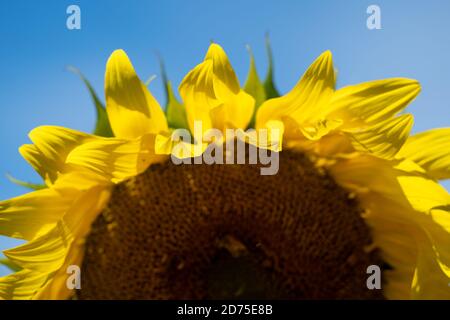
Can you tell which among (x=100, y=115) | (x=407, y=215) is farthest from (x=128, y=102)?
(x=407, y=215)

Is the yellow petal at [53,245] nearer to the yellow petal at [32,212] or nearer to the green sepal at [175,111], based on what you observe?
the yellow petal at [32,212]

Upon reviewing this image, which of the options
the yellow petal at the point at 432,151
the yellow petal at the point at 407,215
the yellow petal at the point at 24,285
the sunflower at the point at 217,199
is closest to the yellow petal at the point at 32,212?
the sunflower at the point at 217,199

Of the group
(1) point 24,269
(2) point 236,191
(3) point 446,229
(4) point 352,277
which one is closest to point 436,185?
(3) point 446,229

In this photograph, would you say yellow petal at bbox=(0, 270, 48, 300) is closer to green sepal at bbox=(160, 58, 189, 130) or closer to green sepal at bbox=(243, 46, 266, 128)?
green sepal at bbox=(160, 58, 189, 130)

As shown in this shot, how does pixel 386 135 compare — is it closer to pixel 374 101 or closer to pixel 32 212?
pixel 374 101

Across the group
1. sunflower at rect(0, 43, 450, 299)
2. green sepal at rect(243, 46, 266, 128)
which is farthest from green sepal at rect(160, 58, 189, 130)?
green sepal at rect(243, 46, 266, 128)
